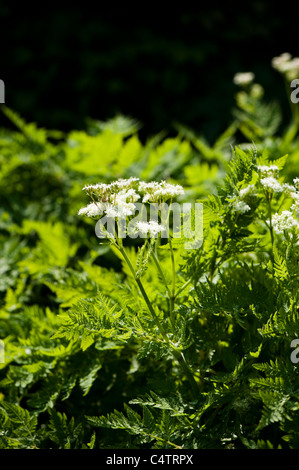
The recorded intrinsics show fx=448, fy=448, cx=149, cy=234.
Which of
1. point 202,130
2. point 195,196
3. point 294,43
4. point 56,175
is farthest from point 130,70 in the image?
point 195,196

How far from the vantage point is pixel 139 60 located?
394 centimetres

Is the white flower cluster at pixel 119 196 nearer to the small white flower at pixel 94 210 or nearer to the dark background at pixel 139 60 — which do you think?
the small white flower at pixel 94 210

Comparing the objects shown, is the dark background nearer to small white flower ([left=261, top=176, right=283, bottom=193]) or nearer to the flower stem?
small white flower ([left=261, top=176, right=283, bottom=193])

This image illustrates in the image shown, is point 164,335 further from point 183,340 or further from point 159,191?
point 159,191

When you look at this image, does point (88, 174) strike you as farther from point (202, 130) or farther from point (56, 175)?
point (202, 130)

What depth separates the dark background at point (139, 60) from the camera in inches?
150

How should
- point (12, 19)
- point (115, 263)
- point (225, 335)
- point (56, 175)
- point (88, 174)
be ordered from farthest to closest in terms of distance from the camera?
point (12, 19)
point (56, 175)
point (88, 174)
point (115, 263)
point (225, 335)

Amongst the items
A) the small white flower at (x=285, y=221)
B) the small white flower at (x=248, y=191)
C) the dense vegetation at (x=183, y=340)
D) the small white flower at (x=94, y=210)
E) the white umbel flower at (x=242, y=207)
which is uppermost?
the small white flower at (x=248, y=191)

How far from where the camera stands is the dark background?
3816 mm

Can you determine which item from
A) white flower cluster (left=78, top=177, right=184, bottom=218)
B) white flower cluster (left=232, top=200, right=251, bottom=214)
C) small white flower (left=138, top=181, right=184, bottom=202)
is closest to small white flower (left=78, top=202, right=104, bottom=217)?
white flower cluster (left=78, top=177, right=184, bottom=218)

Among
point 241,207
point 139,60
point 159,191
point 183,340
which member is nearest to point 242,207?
point 241,207

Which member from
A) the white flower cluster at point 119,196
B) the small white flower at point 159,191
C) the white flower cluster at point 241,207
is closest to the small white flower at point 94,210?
the white flower cluster at point 119,196
